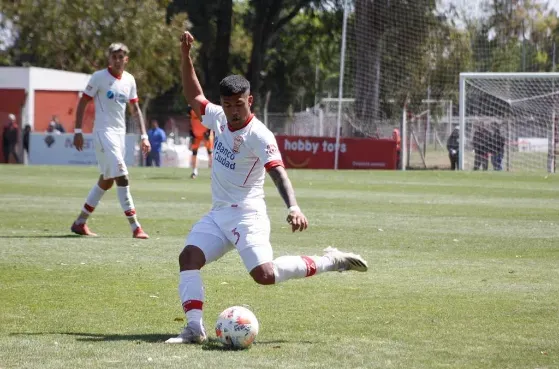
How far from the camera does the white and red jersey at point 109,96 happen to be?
13.7 metres

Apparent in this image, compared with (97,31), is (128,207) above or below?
below

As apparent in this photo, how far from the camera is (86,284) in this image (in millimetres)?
9703

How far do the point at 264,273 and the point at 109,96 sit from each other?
22.4 ft

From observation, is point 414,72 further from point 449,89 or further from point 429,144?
point 429,144

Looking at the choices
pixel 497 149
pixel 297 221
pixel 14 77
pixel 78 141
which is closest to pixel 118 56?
pixel 78 141

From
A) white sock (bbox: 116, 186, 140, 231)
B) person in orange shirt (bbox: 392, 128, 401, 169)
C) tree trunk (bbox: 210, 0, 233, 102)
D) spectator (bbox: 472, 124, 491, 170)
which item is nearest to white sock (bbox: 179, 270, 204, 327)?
white sock (bbox: 116, 186, 140, 231)

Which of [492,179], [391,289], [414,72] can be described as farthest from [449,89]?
[391,289]

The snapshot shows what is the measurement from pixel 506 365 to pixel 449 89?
124ft

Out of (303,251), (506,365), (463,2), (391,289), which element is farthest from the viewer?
(463,2)

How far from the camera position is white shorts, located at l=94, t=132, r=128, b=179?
44.9ft

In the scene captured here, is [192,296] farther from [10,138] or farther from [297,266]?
[10,138]

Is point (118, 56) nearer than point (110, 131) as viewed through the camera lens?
Yes

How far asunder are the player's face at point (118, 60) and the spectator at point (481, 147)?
26.9m

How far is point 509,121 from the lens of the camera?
132 ft
